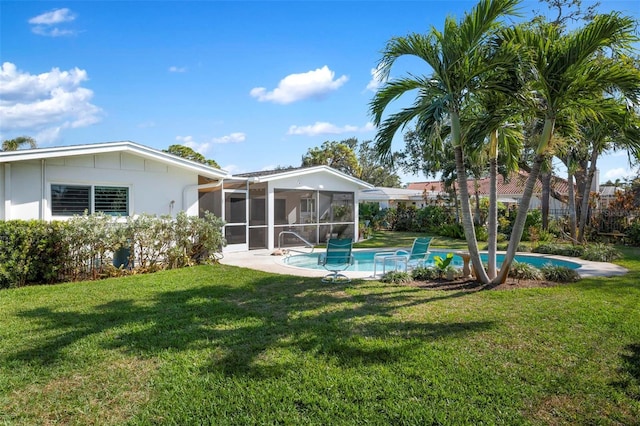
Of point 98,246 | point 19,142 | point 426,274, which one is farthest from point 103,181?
point 19,142

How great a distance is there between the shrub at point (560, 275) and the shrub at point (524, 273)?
0.65ft

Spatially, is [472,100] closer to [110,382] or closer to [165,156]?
[110,382]

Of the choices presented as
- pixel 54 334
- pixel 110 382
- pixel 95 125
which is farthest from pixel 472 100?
pixel 95 125

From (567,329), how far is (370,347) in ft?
10.6

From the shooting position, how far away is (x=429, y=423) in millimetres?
3426

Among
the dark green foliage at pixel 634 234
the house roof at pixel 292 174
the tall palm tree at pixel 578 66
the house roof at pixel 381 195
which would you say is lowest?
the dark green foliage at pixel 634 234

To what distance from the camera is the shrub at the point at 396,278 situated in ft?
31.7

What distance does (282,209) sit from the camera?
59.9 feet

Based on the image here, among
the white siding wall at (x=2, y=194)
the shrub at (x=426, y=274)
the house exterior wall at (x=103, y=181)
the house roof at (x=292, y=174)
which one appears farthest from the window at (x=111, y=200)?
the shrub at (x=426, y=274)

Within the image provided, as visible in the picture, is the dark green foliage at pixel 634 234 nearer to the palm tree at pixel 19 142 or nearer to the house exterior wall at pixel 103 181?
the house exterior wall at pixel 103 181

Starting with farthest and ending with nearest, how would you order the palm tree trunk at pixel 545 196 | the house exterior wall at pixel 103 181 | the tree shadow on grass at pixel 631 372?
the palm tree trunk at pixel 545 196
the house exterior wall at pixel 103 181
the tree shadow on grass at pixel 631 372

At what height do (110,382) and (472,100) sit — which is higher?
(472,100)

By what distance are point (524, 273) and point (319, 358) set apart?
24.2 ft

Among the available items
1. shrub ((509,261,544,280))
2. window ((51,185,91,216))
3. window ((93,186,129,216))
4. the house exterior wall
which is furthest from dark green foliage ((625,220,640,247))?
window ((51,185,91,216))
